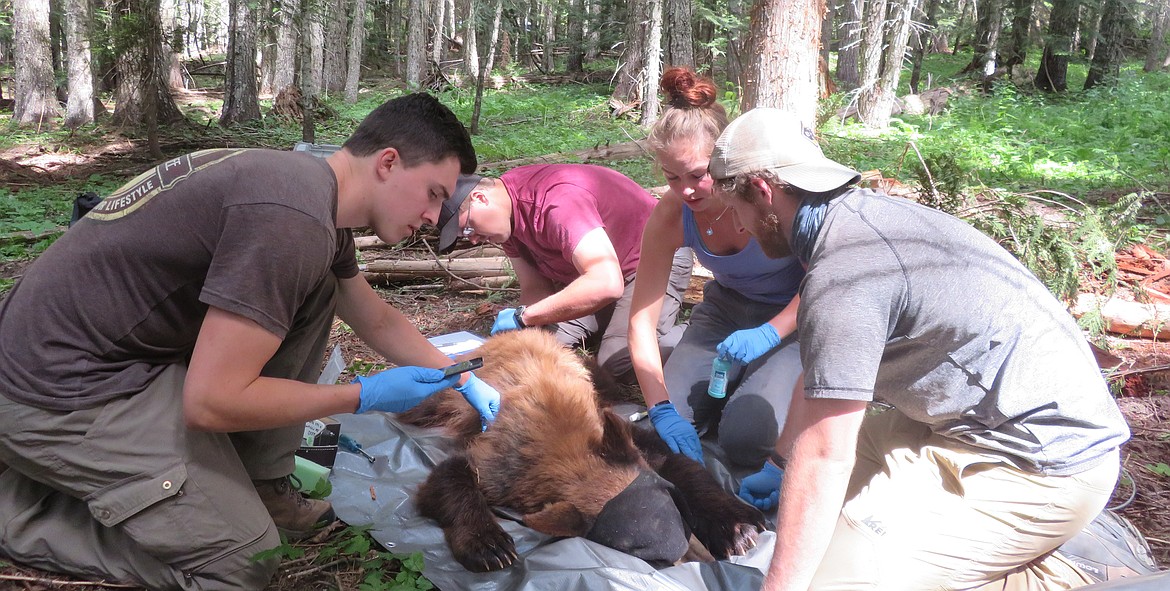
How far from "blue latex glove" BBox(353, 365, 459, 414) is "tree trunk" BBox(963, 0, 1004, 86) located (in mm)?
21017

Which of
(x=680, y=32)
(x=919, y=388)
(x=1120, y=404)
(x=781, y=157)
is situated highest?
(x=680, y=32)

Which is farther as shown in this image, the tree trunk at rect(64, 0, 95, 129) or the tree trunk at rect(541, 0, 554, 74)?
the tree trunk at rect(541, 0, 554, 74)

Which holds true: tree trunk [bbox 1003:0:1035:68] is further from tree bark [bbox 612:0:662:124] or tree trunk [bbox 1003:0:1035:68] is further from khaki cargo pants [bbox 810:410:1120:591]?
khaki cargo pants [bbox 810:410:1120:591]

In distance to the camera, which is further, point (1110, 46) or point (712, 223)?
point (1110, 46)

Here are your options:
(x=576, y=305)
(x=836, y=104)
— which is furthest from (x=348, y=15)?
(x=576, y=305)

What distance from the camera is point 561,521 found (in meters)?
3.38

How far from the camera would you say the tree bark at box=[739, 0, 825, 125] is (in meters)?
6.05

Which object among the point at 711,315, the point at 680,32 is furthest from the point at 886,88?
the point at 711,315

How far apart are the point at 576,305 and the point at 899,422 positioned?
2038 mm

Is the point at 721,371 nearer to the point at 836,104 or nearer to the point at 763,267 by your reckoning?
the point at 763,267

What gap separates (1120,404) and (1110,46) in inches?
773

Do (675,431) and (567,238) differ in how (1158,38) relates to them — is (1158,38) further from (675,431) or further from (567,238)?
(675,431)

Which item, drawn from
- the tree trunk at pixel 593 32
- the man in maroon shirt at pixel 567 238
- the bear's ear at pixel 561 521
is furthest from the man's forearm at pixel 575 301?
the tree trunk at pixel 593 32

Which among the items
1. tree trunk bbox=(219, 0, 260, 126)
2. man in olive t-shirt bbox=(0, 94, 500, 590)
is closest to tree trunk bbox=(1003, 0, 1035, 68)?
tree trunk bbox=(219, 0, 260, 126)
